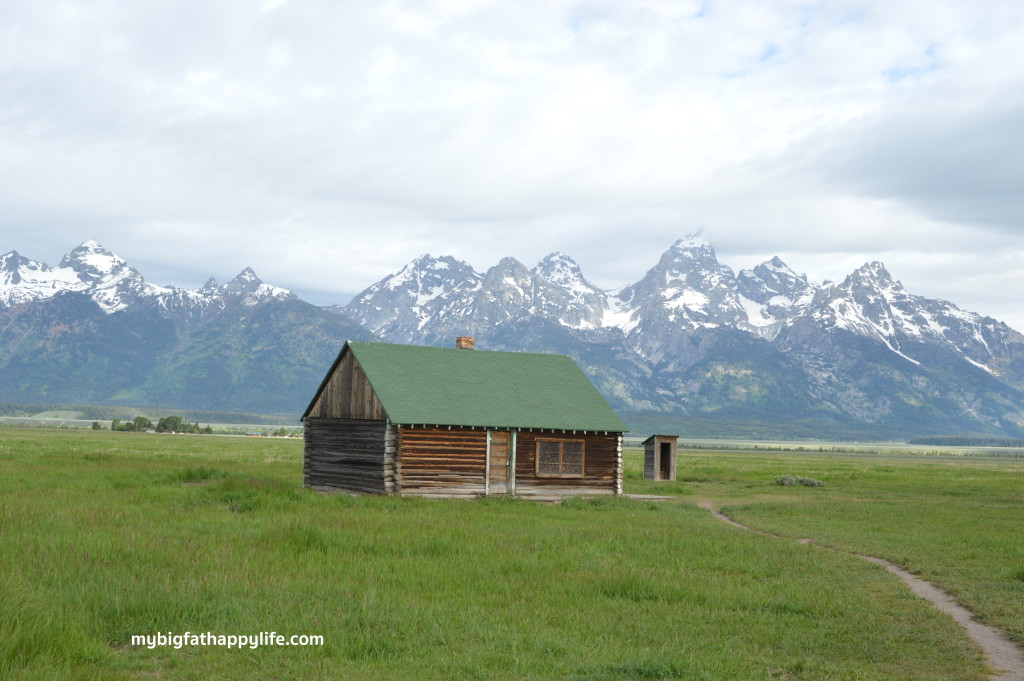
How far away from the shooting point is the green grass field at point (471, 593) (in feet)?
38.1

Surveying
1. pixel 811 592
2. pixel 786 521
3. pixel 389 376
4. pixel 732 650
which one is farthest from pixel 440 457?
pixel 732 650

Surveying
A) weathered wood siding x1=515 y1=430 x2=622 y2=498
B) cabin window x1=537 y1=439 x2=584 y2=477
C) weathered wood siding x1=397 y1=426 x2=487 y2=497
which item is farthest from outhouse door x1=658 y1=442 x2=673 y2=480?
weathered wood siding x1=397 y1=426 x2=487 y2=497

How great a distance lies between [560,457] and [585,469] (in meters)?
1.44

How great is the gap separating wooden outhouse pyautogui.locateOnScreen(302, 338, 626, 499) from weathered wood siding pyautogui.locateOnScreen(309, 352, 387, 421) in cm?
5

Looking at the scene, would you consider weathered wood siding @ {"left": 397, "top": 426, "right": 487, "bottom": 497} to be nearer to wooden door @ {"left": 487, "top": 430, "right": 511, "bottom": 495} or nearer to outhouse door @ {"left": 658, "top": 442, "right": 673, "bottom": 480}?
wooden door @ {"left": 487, "top": 430, "right": 511, "bottom": 495}

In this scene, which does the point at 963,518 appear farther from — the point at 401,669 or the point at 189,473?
the point at 189,473

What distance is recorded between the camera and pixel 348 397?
137 feet

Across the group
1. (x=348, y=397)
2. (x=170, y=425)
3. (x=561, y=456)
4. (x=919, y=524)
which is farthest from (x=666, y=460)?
(x=170, y=425)

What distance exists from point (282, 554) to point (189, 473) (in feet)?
80.7

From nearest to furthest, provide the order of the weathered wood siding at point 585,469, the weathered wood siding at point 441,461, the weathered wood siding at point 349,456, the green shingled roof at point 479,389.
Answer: the weathered wood siding at point 349,456 < the weathered wood siding at point 441,461 < the green shingled roof at point 479,389 < the weathered wood siding at point 585,469

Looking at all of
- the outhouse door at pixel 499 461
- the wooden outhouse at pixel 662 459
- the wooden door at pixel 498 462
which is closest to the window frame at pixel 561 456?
the outhouse door at pixel 499 461

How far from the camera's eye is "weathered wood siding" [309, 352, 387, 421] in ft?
130

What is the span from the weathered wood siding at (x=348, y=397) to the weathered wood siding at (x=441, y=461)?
1.84 meters

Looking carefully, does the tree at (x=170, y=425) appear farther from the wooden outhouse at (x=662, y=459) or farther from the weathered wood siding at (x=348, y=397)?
the weathered wood siding at (x=348, y=397)
